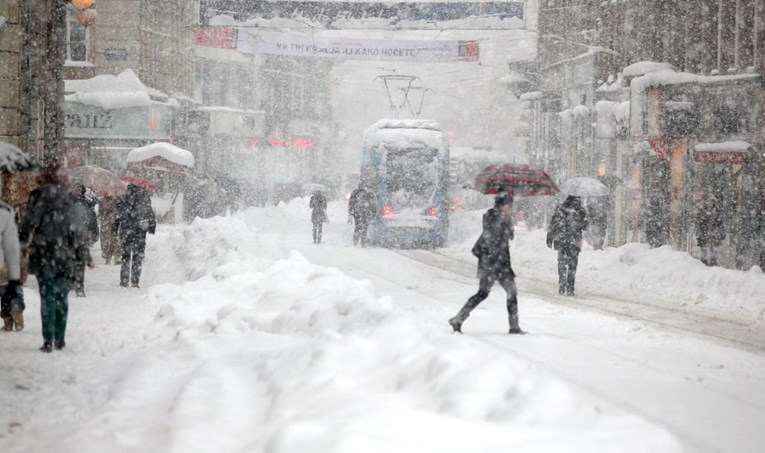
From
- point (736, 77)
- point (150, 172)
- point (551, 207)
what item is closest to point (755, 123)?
point (736, 77)

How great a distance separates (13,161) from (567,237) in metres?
9.54

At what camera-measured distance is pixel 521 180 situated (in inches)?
872

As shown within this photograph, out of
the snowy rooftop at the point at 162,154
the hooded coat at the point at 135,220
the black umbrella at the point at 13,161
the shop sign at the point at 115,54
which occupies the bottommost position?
the hooded coat at the point at 135,220

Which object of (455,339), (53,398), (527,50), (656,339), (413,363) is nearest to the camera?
(413,363)

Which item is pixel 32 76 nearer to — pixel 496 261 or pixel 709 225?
pixel 496 261

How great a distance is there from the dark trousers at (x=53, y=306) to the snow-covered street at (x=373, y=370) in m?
0.30

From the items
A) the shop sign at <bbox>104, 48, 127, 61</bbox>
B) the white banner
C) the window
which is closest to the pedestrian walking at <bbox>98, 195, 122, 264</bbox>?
the white banner

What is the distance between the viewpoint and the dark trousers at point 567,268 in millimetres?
18781

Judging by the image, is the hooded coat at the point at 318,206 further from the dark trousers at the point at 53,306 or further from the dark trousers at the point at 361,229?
the dark trousers at the point at 53,306

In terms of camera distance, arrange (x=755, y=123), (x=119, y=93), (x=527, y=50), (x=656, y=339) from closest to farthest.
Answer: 1. (x=656, y=339)
2. (x=755, y=123)
3. (x=119, y=93)
4. (x=527, y=50)

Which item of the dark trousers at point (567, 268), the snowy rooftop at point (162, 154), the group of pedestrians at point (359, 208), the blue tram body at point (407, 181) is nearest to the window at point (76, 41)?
the snowy rooftop at point (162, 154)

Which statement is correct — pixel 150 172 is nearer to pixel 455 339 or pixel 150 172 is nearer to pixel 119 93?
pixel 119 93

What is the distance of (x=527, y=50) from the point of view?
91938 mm

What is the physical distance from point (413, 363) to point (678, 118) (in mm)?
24418
